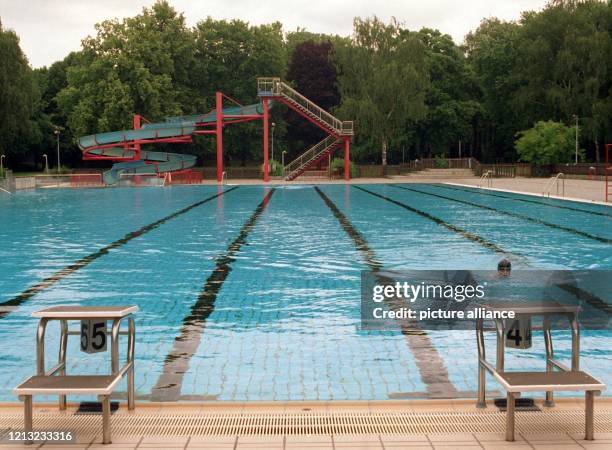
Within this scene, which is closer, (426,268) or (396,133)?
(426,268)

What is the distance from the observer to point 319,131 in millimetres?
69375

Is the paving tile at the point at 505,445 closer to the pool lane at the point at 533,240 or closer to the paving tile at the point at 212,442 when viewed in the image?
the paving tile at the point at 212,442

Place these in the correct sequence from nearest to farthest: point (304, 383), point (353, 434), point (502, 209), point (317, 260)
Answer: point (353, 434), point (304, 383), point (317, 260), point (502, 209)

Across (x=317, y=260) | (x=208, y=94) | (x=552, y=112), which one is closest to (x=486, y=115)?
(x=552, y=112)

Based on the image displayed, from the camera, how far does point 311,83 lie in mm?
69812

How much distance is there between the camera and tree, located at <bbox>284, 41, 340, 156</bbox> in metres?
69.6

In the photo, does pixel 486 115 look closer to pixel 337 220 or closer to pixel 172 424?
pixel 337 220

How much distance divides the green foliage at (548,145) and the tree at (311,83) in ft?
65.8

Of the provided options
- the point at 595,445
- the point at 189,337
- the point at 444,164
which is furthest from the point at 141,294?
the point at 444,164

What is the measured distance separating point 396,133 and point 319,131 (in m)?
9.53

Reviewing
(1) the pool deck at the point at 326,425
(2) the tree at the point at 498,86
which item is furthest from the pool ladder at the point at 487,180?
(1) the pool deck at the point at 326,425

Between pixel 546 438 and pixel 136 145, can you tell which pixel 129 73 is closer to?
pixel 136 145

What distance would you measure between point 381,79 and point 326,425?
55.1m

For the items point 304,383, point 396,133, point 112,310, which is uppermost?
point 396,133
